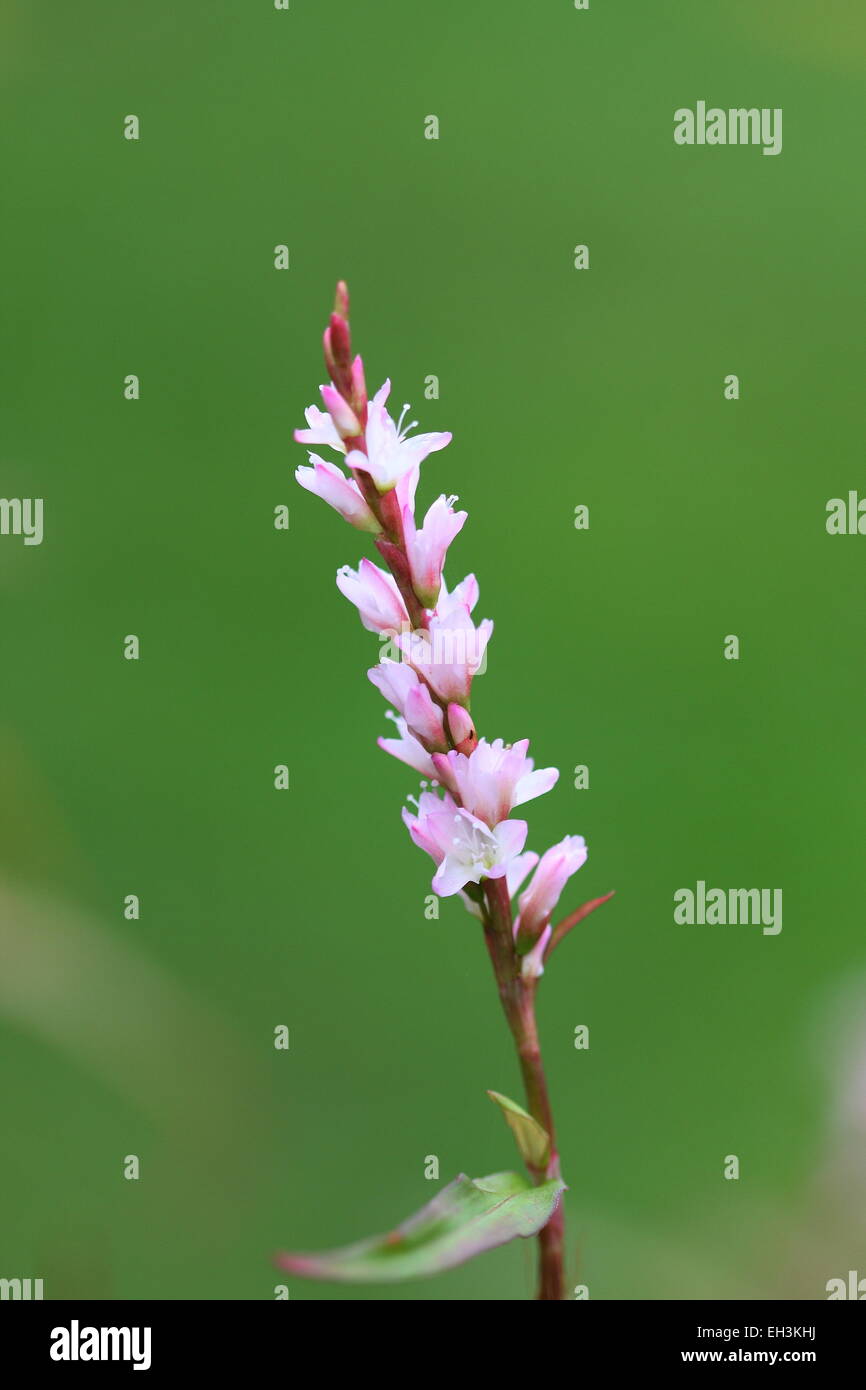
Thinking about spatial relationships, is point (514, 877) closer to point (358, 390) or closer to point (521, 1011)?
point (521, 1011)

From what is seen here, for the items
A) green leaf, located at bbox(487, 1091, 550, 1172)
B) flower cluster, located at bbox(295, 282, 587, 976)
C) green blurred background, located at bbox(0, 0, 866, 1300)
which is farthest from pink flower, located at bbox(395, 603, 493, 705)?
green blurred background, located at bbox(0, 0, 866, 1300)

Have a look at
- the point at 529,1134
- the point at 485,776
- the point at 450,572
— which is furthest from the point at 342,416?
the point at 450,572

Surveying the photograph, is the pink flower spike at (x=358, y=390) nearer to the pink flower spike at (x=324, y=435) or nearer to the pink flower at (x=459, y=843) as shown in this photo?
the pink flower spike at (x=324, y=435)

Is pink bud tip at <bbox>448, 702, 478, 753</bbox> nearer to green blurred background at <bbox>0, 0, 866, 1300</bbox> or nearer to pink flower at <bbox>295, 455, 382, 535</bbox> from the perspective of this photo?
pink flower at <bbox>295, 455, 382, 535</bbox>

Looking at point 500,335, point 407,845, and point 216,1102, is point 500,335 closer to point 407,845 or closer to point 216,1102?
point 407,845

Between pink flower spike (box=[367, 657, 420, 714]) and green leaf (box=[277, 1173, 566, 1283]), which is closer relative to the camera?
green leaf (box=[277, 1173, 566, 1283])

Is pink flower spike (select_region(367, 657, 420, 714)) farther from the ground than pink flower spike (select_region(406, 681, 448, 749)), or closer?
farther from the ground

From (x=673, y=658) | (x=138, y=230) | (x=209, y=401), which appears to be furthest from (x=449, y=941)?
(x=138, y=230)
